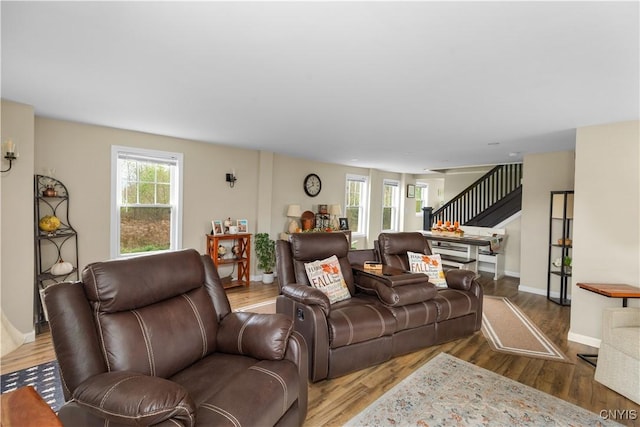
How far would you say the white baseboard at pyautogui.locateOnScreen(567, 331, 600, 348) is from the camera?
10.6 feet

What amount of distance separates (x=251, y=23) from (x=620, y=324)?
11.4 ft

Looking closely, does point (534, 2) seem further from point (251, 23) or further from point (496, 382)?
point (496, 382)

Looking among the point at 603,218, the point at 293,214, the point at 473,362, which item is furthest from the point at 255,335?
the point at 293,214

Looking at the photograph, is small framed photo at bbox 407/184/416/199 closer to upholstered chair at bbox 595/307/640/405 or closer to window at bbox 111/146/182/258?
window at bbox 111/146/182/258

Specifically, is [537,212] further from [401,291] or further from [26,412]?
[26,412]

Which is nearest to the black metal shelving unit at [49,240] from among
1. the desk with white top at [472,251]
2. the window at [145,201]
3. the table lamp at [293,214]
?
the window at [145,201]

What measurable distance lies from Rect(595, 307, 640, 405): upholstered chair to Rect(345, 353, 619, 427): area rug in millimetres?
462

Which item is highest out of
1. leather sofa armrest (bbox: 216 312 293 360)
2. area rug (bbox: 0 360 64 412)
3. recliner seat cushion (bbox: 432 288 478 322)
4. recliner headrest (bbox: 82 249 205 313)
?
recliner headrest (bbox: 82 249 205 313)

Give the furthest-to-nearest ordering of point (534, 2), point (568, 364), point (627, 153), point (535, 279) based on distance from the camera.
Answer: point (535, 279)
point (627, 153)
point (568, 364)
point (534, 2)

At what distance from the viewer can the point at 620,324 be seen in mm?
2557

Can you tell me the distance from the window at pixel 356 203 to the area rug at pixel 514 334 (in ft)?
12.0

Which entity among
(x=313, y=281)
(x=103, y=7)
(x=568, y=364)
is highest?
(x=103, y=7)

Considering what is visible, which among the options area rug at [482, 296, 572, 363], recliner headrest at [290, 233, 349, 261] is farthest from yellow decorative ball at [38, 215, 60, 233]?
area rug at [482, 296, 572, 363]

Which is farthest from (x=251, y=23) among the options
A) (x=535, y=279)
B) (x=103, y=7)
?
(x=535, y=279)
